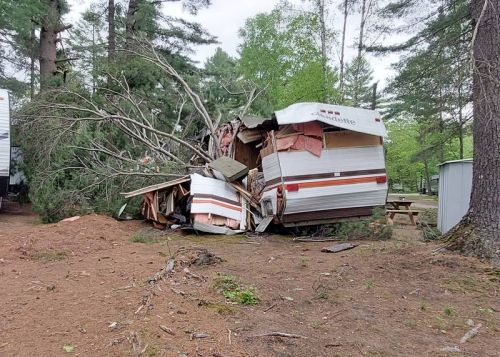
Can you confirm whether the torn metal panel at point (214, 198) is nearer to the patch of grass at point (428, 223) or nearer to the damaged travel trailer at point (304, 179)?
the damaged travel trailer at point (304, 179)

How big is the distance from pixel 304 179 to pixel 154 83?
301 inches

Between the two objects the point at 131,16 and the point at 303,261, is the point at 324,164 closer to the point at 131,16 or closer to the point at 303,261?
the point at 303,261

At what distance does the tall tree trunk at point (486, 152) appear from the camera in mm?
5242

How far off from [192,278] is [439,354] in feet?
8.78

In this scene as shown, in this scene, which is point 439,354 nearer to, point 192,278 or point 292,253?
point 192,278

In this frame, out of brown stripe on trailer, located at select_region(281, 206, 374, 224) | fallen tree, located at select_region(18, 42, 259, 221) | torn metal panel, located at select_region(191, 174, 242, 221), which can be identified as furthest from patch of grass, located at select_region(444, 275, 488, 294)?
fallen tree, located at select_region(18, 42, 259, 221)

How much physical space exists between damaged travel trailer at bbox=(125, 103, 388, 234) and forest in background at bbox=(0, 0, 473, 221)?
1.50m

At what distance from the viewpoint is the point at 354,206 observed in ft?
27.5

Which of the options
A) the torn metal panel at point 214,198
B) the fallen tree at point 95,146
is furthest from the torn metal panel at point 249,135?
the torn metal panel at point 214,198

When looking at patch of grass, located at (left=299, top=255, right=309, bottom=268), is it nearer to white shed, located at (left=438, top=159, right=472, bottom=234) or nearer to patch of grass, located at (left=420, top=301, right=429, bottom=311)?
patch of grass, located at (left=420, top=301, right=429, bottom=311)

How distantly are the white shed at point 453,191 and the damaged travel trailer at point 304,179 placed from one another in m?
2.16

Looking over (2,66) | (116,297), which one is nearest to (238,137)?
(116,297)

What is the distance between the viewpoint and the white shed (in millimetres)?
9102

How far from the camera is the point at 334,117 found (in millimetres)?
7910
